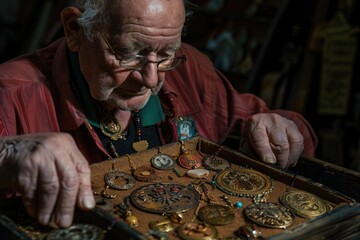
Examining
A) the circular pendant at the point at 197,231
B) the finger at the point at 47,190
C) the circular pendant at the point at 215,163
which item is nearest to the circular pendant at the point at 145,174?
the circular pendant at the point at 215,163

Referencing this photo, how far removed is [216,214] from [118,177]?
360mm

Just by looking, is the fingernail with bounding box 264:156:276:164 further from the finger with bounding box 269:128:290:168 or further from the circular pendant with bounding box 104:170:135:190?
the circular pendant with bounding box 104:170:135:190

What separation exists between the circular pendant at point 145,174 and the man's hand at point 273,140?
0.43m

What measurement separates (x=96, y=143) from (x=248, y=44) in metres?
2.93

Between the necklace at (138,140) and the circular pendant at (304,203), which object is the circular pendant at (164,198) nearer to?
the circular pendant at (304,203)

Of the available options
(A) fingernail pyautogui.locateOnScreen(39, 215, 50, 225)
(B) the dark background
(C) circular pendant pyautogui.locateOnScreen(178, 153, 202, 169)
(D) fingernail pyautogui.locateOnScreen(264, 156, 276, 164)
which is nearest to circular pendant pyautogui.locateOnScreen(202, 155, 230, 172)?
(C) circular pendant pyautogui.locateOnScreen(178, 153, 202, 169)

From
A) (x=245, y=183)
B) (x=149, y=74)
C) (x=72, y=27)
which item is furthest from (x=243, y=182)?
(x=72, y=27)

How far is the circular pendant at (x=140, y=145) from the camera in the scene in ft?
6.90

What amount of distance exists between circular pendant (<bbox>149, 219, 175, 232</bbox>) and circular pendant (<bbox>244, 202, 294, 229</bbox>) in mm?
231

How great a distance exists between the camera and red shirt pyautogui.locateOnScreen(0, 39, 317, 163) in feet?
6.29

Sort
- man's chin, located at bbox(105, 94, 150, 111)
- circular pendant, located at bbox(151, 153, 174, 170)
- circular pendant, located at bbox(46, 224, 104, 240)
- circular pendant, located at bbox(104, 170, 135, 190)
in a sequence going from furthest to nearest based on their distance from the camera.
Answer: man's chin, located at bbox(105, 94, 150, 111) < circular pendant, located at bbox(151, 153, 174, 170) < circular pendant, located at bbox(104, 170, 135, 190) < circular pendant, located at bbox(46, 224, 104, 240)

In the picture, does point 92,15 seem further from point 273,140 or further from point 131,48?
point 273,140

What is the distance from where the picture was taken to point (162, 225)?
54.6 inches

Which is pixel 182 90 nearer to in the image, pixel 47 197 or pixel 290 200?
pixel 290 200
